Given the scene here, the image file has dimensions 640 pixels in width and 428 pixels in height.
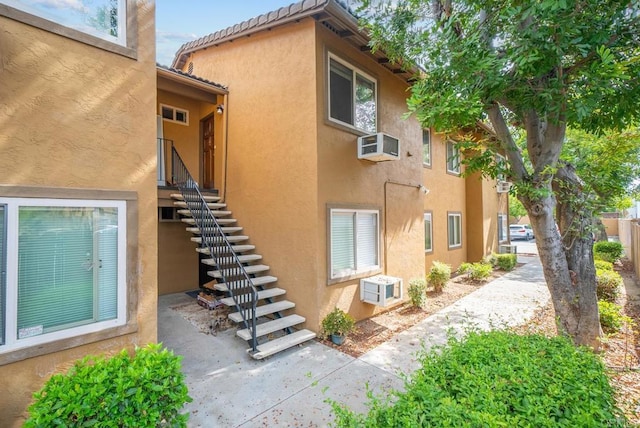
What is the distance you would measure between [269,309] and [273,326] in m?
0.39

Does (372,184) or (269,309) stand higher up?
(372,184)

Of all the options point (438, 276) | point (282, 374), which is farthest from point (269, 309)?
point (438, 276)

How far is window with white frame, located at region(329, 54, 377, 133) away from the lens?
6.57 metres

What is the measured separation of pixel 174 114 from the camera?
9016 millimetres

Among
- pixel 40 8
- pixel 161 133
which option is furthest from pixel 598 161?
pixel 161 133

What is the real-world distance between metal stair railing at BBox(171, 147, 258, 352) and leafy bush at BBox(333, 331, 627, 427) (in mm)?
3191

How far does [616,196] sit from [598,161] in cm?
72

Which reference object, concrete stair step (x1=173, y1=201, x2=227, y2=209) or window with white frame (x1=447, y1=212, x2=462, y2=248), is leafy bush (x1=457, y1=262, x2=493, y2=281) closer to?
window with white frame (x1=447, y1=212, x2=462, y2=248)

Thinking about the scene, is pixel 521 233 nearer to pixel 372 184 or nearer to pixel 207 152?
pixel 372 184

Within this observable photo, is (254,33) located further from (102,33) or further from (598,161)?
(598,161)

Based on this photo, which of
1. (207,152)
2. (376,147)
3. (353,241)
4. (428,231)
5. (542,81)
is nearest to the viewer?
(542,81)

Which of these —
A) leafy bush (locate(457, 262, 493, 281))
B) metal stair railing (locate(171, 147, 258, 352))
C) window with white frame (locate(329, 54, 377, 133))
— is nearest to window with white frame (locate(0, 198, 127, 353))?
metal stair railing (locate(171, 147, 258, 352))

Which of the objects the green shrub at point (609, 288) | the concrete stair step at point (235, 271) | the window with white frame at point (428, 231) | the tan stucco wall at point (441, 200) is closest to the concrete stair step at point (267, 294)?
the concrete stair step at point (235, 271)

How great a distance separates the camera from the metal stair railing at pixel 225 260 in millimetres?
5430
